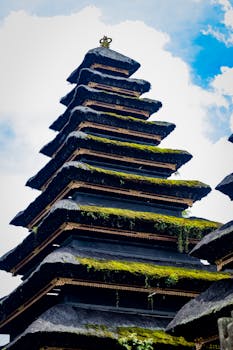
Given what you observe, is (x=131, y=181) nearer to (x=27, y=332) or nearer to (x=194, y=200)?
(x=194, y=200)

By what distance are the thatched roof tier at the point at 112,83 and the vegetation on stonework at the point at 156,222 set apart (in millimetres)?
9399

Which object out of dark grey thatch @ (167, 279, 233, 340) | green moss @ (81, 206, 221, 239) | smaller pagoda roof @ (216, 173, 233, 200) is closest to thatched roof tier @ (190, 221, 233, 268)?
dark grey thatch @ (167, 279, 233, 340)

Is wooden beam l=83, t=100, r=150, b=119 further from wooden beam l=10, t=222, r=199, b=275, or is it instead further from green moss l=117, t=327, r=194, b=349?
green moss l=117, t=327, r=194, b=349

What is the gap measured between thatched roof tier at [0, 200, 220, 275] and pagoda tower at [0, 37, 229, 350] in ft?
0.13

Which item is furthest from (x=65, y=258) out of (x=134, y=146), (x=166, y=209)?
(x=134, y=146)

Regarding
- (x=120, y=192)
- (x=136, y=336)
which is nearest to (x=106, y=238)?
(x=120, y=192)

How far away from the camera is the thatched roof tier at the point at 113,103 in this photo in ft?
86.6

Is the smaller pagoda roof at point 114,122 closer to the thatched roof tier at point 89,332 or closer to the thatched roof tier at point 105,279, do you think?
the thatched roof tier at point 105,279

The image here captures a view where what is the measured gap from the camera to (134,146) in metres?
23.7

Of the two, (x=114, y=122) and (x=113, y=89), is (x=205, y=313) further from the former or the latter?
(x=113, y=89)

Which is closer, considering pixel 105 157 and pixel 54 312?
pixel 54 312

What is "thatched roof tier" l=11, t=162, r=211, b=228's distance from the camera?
2136 cm

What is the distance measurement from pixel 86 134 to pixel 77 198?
334 centimetres

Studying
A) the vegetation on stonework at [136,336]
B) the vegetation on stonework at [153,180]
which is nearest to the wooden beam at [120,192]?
the vegetation on stonework at [153,180]
